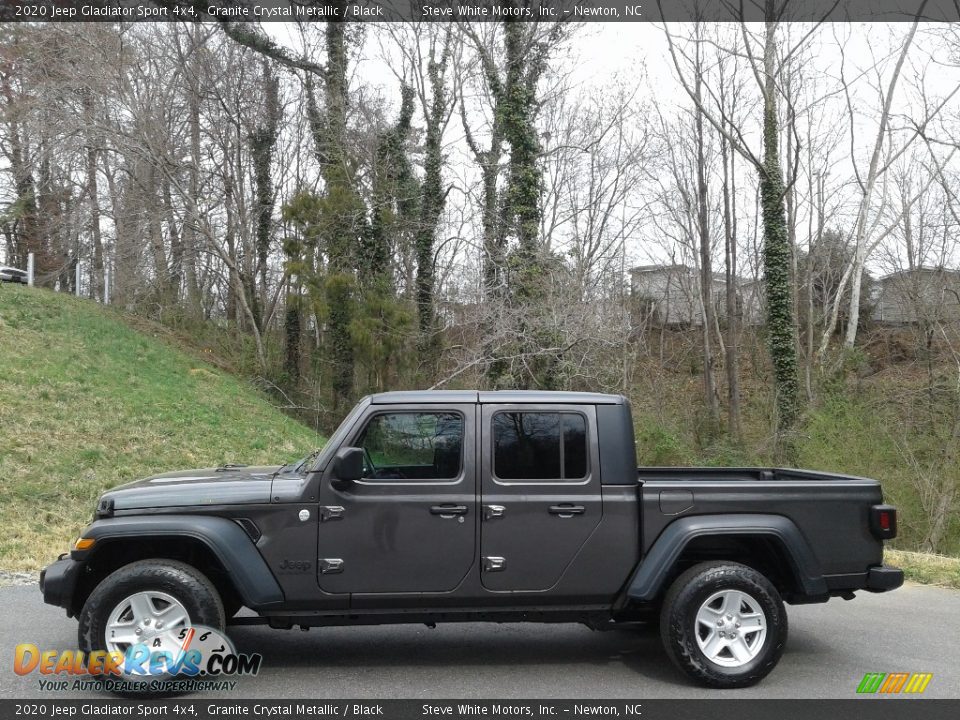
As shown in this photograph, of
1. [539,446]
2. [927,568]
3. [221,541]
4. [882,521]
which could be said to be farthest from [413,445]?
[927,568]

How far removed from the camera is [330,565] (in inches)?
211

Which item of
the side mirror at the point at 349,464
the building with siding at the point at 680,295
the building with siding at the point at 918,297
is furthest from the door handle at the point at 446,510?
the building with siding at the point at 680,295

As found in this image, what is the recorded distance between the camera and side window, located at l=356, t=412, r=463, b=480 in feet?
18.5

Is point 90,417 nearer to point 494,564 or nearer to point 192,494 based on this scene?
point 192,494

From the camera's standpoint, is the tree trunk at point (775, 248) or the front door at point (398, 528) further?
the tree trunk at point (775, 248)

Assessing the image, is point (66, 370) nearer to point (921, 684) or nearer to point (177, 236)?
point (177, 236)

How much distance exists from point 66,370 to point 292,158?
45.1 feet

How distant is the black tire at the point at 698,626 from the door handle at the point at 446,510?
4.72 ft

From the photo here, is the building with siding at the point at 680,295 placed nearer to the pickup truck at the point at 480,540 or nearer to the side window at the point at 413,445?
the pickup truck at the point at 480,540

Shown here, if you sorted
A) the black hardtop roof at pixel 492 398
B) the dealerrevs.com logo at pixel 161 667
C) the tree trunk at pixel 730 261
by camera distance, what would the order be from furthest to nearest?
the tree trunk at pixel 730 261 < the black hardtop roof at pixel 492 398 < the dealerrevs.com logo at pixel 161 667

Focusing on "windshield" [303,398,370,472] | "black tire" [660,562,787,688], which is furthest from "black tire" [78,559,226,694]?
"black tire" [660,562,787,688]

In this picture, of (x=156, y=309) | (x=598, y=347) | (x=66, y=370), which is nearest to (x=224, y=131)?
(x=156, y=309)

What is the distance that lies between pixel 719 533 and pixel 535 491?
1.20 meters
